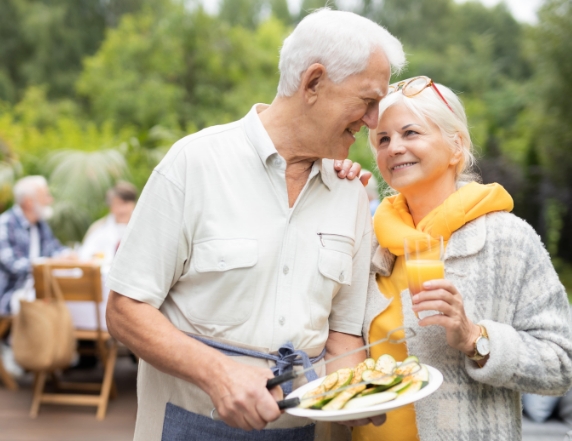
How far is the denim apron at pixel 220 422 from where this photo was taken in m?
1.76

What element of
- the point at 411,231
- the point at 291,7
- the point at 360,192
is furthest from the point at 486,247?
the point at 291,7

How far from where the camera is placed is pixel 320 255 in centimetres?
187

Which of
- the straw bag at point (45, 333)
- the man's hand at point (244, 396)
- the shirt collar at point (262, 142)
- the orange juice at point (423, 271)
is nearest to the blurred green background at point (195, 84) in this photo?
the shirt collar at point (262, 142)

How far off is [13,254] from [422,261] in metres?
5.39

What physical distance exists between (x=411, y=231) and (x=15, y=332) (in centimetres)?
414

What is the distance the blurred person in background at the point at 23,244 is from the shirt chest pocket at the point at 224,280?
4.70 meters

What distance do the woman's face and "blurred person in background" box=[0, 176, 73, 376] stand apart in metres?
4.68

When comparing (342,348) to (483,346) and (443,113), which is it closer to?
(483,346)

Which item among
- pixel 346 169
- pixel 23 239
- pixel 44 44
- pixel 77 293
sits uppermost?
pixel 44 44

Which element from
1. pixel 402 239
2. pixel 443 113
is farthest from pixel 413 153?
pixel 402 239

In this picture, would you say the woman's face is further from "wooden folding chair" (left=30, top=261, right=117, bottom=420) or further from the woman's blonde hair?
"wooden folding chair" (left=30, top=261, right=117, bottom=420)

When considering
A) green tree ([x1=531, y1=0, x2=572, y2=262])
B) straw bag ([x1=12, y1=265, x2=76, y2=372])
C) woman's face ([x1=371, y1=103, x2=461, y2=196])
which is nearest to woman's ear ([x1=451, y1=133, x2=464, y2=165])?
woman's face ([x1=371, y1=103, x2=461, y2=196])

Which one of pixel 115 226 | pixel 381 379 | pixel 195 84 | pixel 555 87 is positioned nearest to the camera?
pixel 381 379

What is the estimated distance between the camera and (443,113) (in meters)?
2.05
